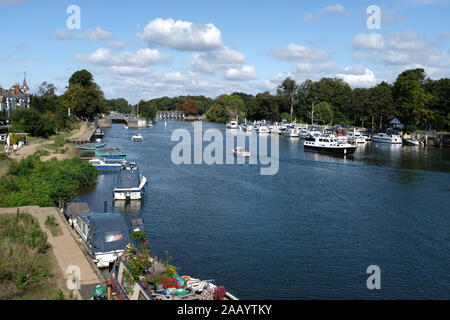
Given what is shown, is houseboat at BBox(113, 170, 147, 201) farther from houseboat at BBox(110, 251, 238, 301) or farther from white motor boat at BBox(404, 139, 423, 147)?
white motor boat at BBox(404, 139, 423, 147)

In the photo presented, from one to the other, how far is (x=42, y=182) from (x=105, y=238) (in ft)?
44.4

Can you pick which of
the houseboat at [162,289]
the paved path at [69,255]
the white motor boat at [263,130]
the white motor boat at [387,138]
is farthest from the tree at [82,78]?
the houseboat at [162,289]

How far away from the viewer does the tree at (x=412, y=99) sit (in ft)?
321

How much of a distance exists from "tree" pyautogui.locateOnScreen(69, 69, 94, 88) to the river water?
78.7m

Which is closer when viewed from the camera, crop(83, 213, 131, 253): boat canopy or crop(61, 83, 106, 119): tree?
crop(83, 213, 131, 253): boat canopy

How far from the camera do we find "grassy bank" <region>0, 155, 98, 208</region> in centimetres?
2891

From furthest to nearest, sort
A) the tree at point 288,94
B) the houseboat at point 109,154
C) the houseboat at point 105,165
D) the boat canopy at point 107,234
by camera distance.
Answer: the tree at point 288,94 → the houseboat at point 109,154 → the houseboat at point 105,165 → the boat canopy at point 107,234

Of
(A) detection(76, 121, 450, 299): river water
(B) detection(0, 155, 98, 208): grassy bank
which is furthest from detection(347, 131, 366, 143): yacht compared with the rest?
(B) detection(0, 155, 98, 208): grassy bank

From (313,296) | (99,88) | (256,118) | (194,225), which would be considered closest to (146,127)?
(99,88)

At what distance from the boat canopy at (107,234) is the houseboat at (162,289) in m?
5.51

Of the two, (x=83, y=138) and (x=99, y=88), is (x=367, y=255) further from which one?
(x=99, y=88)

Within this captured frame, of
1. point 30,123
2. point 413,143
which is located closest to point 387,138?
point 413,143

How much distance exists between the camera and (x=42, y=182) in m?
33.1

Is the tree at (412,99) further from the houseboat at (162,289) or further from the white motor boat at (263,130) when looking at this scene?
the houseboat at (162,289)
